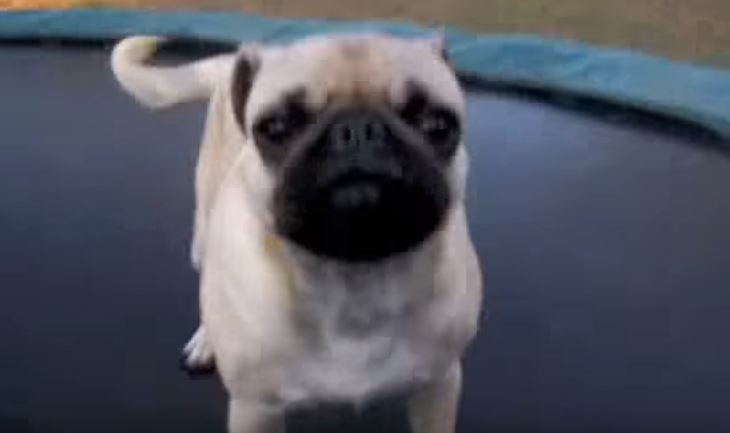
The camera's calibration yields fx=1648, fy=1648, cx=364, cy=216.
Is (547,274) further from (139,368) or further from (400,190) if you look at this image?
(400,190)

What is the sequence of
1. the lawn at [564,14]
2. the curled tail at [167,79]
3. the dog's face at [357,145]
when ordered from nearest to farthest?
1. the dog's face at [357,145]
2. the curled tail at [167,79]
3. the lawn at [564,14]

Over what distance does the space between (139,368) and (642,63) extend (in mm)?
779

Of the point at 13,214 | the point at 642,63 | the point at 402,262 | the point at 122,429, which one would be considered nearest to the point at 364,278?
the point at 402,262

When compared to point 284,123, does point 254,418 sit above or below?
below

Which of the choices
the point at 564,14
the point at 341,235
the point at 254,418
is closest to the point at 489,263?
the point at 254,418

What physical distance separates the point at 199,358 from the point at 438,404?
300mm

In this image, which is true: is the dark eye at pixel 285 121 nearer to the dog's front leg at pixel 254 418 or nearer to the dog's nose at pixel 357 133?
the dog's nose at pixel 357 133

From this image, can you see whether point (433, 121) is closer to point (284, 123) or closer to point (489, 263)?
point (284, 123)

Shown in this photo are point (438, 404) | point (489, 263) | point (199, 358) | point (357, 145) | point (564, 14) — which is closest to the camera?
point (357, 145)

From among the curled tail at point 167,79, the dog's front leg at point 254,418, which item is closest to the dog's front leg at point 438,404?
the dog's front leg at point 254,418

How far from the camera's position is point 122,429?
5.11 feet

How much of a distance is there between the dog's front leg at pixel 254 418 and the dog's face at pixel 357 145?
A: 187mm

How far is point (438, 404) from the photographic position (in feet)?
4.68

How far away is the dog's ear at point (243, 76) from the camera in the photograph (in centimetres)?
129
